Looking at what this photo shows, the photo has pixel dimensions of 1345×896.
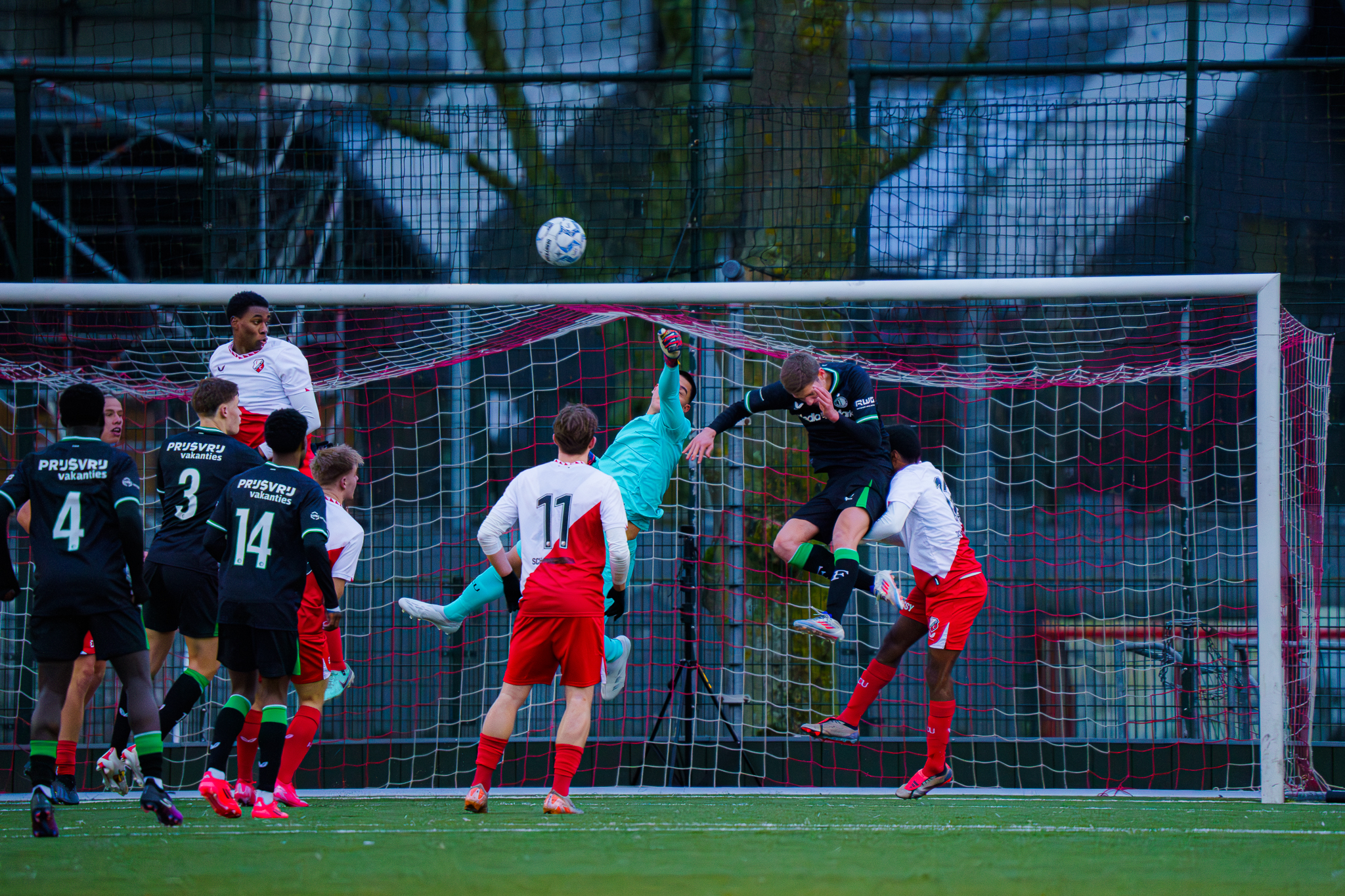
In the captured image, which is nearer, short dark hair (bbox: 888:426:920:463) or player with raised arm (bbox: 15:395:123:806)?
player with raised arm (bbox: 15:395:123:806)

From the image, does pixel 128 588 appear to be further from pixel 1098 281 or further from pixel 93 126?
pixel 93 126

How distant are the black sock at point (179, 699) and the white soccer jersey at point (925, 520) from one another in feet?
11.5

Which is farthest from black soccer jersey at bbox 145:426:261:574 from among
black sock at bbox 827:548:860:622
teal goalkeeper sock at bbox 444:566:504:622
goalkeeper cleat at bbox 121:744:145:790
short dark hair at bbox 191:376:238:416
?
black sock at bbox 827:548:860:622

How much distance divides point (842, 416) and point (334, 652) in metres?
2.97

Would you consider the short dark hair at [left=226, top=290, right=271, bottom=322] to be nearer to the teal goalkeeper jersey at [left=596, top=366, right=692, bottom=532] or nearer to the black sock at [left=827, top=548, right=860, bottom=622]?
the teal goalkeeper jersey at [left=596, top=366, right=692, bottom=532]

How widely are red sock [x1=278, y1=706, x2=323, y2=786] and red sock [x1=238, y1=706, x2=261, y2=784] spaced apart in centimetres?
18

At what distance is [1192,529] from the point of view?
8.11 m

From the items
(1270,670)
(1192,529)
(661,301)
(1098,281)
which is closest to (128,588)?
(661,301)

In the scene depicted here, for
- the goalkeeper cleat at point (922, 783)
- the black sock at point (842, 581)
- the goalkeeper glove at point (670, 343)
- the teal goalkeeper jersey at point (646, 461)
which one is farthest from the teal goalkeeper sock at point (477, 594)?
the goalkeeper cleat at point (922, 783)

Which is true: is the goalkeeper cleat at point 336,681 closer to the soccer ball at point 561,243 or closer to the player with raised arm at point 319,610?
the player with raised arm at point 319,610

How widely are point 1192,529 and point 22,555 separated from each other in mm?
8083

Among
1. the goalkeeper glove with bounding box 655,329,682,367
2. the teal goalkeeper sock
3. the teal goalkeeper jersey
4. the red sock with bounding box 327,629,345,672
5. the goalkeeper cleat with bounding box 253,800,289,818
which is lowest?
the goalkeeper cleat with bounding box 253,800,289,818

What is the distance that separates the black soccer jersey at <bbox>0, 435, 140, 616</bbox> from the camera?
4.57 metres

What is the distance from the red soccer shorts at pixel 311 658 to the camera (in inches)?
214
